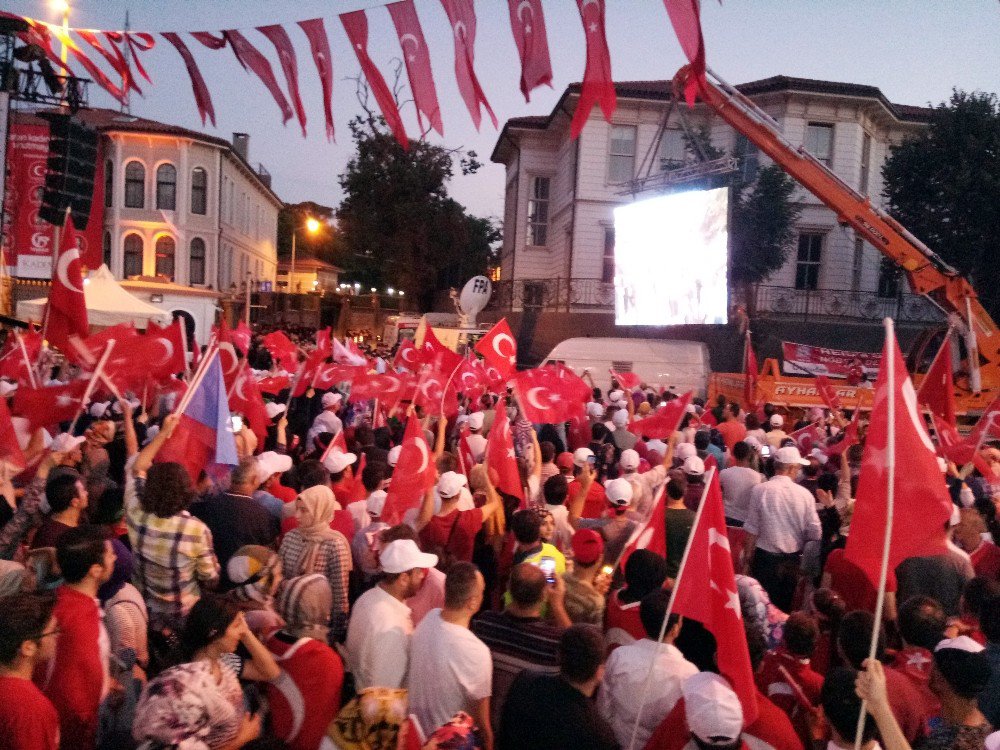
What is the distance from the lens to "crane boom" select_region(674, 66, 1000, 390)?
16.0 metres

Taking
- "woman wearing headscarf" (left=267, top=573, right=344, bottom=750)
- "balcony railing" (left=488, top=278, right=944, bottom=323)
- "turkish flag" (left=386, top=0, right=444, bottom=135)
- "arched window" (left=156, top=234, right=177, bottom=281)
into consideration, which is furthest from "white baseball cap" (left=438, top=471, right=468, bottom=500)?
"arched window" (left=156, top=234, right=177, bottom=281)

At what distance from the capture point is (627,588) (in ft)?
13.8

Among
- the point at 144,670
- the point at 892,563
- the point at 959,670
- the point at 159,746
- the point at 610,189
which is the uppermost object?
the point at 610,189

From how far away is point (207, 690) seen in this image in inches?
115

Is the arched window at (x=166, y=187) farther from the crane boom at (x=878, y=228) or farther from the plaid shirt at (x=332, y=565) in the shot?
the plaid shirt at (x=332, y=565)

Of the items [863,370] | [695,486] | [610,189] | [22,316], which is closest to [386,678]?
[695,486]

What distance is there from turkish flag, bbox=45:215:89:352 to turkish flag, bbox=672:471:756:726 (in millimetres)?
5691

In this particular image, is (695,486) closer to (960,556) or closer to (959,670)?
(960,556)


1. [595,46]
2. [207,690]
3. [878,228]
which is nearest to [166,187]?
[878,228]

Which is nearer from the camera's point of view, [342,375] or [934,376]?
[934,376]

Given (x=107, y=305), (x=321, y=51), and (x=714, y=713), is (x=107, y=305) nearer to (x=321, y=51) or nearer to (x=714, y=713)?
(x=321, y=51)

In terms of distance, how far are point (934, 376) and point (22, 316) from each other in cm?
1829

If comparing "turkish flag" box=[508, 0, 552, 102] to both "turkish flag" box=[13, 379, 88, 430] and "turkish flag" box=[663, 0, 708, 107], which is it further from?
"turkish flag" box=[13, 379, 88, 430]

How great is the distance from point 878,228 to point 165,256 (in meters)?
36.2
